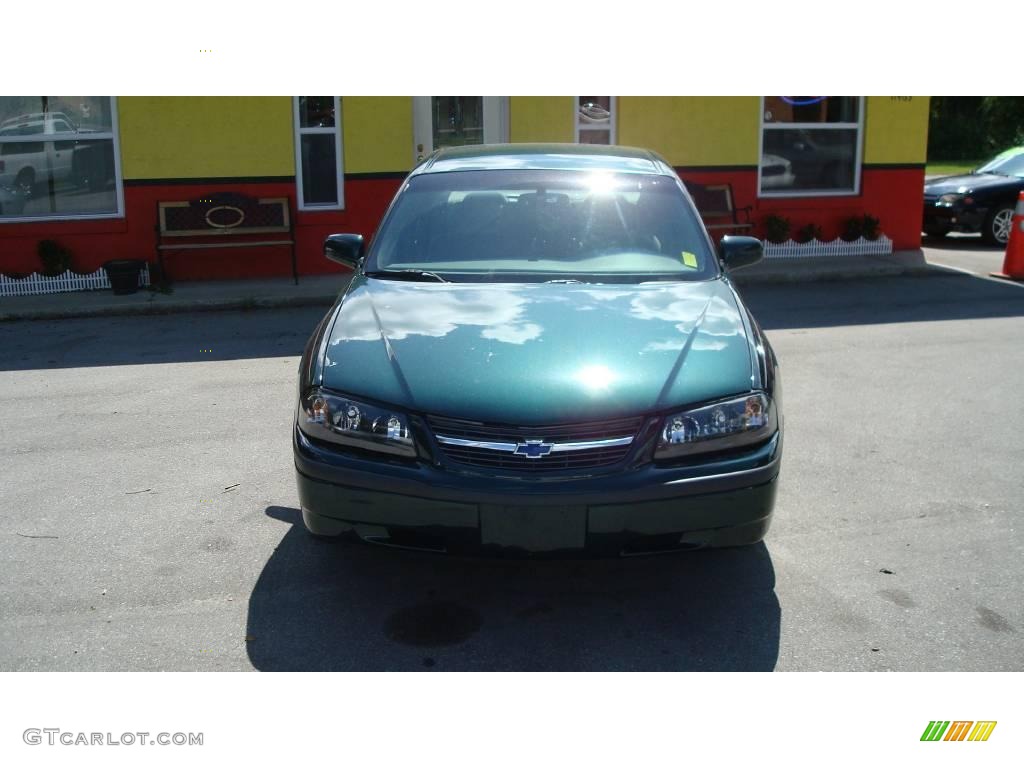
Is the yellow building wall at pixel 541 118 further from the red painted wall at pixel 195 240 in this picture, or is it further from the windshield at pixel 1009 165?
the windshield at pixel 1009 165

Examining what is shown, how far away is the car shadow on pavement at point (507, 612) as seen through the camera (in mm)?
3719

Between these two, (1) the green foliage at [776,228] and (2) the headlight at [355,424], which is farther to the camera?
(1) the green foliage at [776,228]

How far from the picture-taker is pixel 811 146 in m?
13.4

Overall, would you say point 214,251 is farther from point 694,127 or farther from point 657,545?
point 657,545

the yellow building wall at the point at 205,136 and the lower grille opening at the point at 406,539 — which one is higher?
the yellow building wall at the point at 205,136

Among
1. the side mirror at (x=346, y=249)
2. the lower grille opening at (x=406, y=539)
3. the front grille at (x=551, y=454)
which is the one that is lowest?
the lower grille opening at (x=406, y=539)

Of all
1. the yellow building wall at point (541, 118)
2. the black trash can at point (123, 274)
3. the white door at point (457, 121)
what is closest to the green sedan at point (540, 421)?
the black trash can at point (123, 274)

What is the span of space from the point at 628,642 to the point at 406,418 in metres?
1.16

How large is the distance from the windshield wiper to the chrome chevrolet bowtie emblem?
4.63ft

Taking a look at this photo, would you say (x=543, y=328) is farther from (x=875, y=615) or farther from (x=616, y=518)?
(x=875, y=615)

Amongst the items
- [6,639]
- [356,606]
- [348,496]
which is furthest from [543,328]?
[6,639]

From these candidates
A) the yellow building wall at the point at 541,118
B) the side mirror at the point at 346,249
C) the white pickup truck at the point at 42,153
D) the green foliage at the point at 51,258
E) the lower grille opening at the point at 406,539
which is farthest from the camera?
the yellow building wall at the point at 541,118

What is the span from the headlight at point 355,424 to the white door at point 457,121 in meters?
8.72

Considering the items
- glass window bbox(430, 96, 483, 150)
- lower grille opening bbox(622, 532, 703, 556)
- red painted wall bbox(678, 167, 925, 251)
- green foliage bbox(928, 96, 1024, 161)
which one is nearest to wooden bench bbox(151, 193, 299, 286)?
glass window bbox(430, 96, 483, 150)
